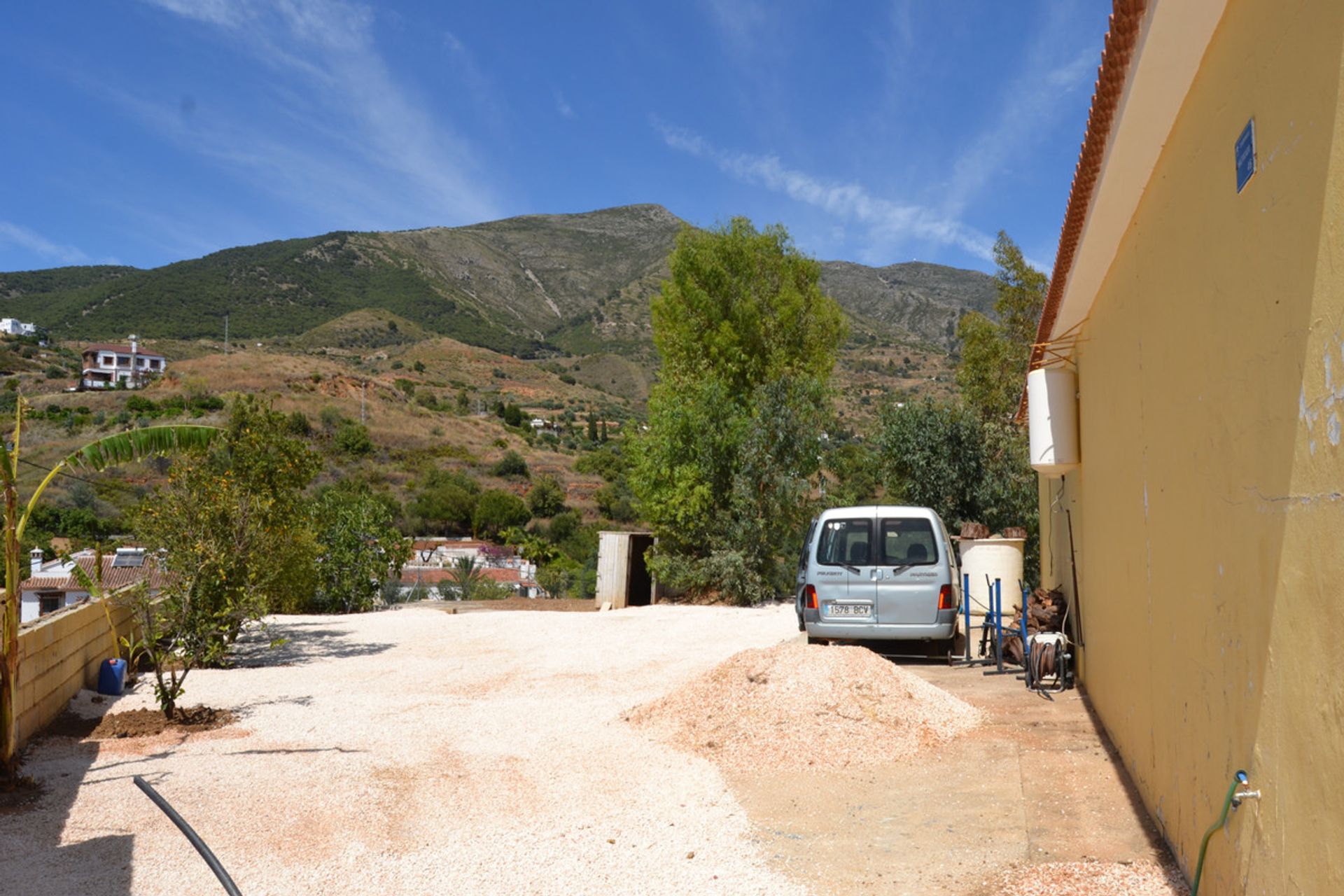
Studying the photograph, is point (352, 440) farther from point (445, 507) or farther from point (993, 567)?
point (993, 567)

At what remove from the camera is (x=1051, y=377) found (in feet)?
31.1

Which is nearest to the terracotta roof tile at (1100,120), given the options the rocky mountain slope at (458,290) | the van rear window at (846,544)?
the van rear window at (846,544)

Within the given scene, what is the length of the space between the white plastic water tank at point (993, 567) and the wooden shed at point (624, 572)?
343 inches

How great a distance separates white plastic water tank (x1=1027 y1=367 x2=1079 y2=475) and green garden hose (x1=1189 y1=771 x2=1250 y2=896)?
17.7ft

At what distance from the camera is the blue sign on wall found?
10.9 ft

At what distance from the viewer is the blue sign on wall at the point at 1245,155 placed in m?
3.31

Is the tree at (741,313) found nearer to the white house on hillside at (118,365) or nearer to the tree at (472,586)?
the tree at (472,586)

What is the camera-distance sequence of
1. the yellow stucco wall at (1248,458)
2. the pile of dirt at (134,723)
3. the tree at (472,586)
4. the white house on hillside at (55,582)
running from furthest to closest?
the white house on hillside at (55,582) → the tree at (472,586) → the pile of dirt at (134,723) → the yellow stucco wall at (1248,458)

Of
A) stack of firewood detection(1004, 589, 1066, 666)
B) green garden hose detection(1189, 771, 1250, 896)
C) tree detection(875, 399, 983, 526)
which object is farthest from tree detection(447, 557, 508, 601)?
green garden hose detection(1189, 771, 1250, 896)

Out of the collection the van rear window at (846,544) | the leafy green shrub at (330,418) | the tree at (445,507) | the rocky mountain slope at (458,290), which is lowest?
the van rear window at (846,544)

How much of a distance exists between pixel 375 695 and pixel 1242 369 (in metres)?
9.50

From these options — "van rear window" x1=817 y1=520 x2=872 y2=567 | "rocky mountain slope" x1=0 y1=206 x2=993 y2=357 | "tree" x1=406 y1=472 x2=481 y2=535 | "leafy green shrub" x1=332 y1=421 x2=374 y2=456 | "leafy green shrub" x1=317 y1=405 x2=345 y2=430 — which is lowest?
"van rear window" x1=817 y1=520 x2=872 y2=567

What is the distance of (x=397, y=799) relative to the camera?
658 centimetres

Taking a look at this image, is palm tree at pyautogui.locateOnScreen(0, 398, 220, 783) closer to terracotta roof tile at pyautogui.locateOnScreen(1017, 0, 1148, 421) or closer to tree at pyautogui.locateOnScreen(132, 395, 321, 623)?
tree at pyautogui.locateOnScreen(132, 395, 321, 623)
